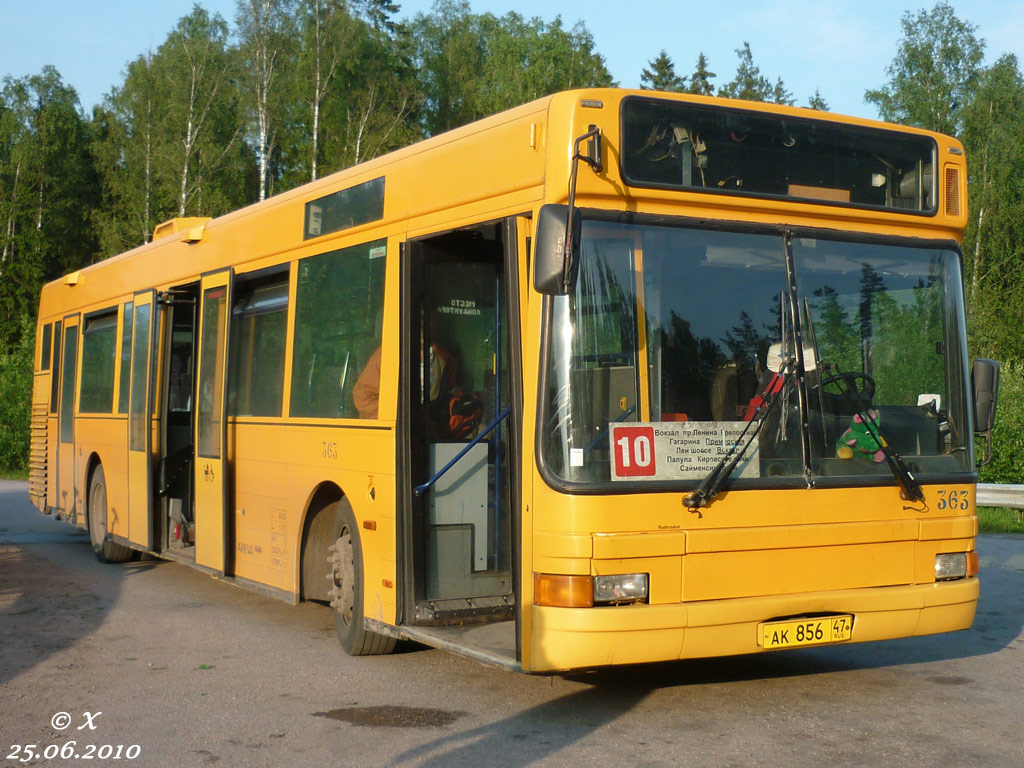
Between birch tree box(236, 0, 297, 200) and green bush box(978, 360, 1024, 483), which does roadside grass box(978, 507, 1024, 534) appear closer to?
green bush box(978, 360, 1024, 483)

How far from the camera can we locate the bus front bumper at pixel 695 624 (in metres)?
5.63

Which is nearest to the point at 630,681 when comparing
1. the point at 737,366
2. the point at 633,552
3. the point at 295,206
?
the point at 633,552

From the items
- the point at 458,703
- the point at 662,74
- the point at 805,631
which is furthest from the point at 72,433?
the point at 662,74

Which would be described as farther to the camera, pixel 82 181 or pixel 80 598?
pixel 82 181

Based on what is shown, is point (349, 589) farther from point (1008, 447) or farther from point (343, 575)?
point (1008, 447)

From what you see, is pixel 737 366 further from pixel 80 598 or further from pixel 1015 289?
pixel 1015 289

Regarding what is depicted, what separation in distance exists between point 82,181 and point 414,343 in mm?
48930

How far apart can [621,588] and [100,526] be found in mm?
8699

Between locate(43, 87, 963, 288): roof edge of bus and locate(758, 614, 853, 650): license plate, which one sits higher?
locate(43, 87, 963, 288): roof edge of bus

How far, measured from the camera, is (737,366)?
6.00 m

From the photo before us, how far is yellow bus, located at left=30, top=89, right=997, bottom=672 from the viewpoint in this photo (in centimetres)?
575

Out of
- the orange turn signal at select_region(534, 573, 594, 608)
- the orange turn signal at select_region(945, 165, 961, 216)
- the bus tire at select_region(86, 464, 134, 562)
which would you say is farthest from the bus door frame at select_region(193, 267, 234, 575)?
the orange turn signal at select_region(945, 165, 961, 216)

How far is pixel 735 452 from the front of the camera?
5.91 meters

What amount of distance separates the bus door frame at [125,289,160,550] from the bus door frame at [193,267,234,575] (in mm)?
1137
